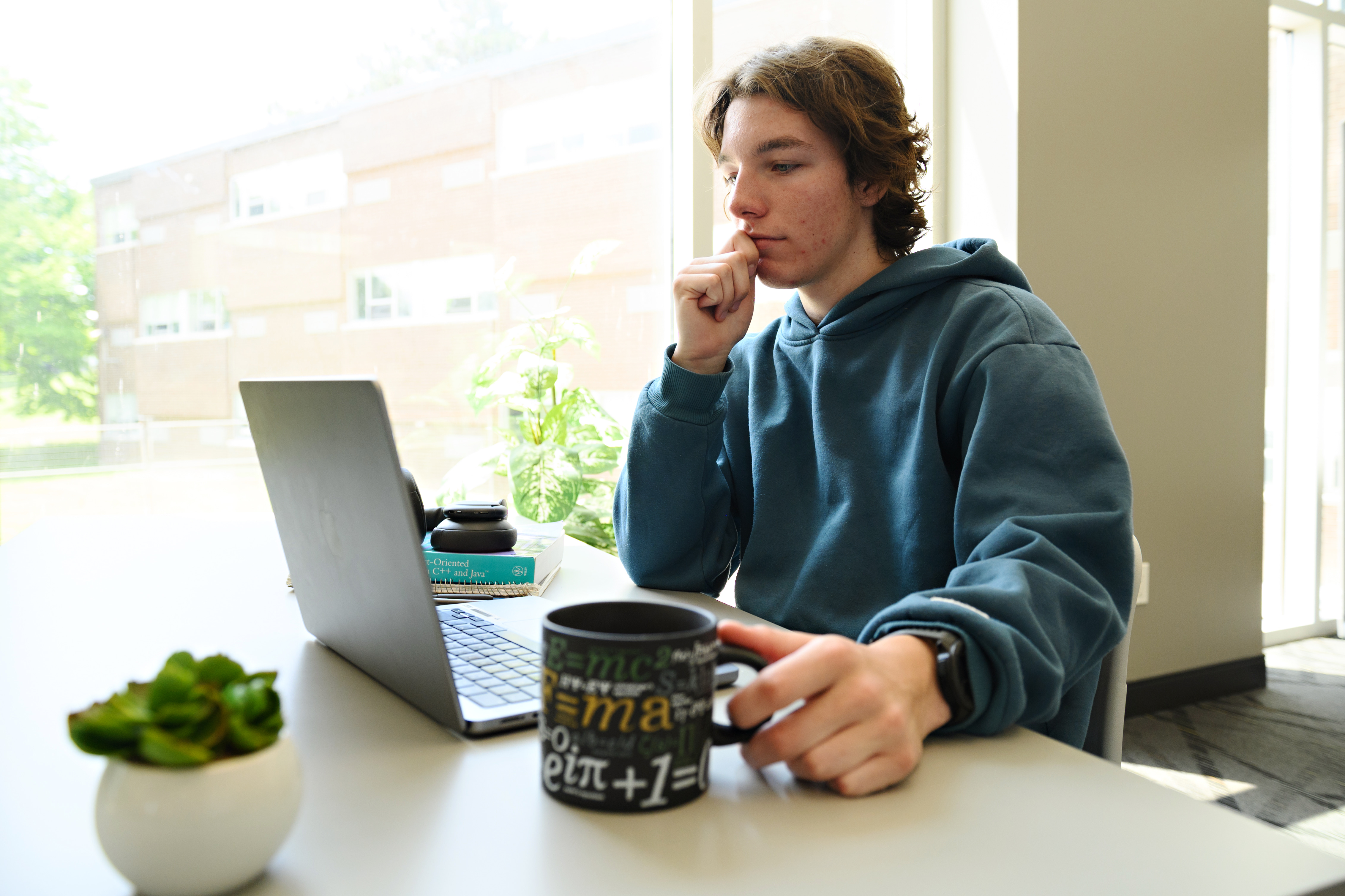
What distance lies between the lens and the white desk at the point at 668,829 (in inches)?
17.2

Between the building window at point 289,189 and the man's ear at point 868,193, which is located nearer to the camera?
the man's ear at point 868,193

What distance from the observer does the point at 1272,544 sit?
3.55 metres

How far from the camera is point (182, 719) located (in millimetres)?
386

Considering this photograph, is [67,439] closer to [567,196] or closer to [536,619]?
[567,196]

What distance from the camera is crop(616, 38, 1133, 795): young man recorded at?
61 cm

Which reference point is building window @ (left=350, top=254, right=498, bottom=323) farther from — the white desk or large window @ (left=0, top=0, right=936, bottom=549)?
the white desk

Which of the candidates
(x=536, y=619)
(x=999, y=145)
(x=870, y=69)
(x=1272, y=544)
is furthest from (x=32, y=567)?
(x=1272, y=544)

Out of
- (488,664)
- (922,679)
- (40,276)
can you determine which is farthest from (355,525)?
(40,276)

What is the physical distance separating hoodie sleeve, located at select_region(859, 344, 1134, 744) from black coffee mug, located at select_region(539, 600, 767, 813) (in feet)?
0.71

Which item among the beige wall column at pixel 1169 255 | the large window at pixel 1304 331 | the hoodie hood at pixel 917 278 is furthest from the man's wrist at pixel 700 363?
the large window at pixel 1304 331

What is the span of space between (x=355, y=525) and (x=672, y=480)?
616 millimetres

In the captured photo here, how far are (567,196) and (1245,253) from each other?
2.11 metres

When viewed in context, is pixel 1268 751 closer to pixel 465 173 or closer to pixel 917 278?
pixel 917 278

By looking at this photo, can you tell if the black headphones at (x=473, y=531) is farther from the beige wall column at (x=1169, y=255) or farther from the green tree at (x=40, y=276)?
the beige wall column at (x=1169, y=255)
